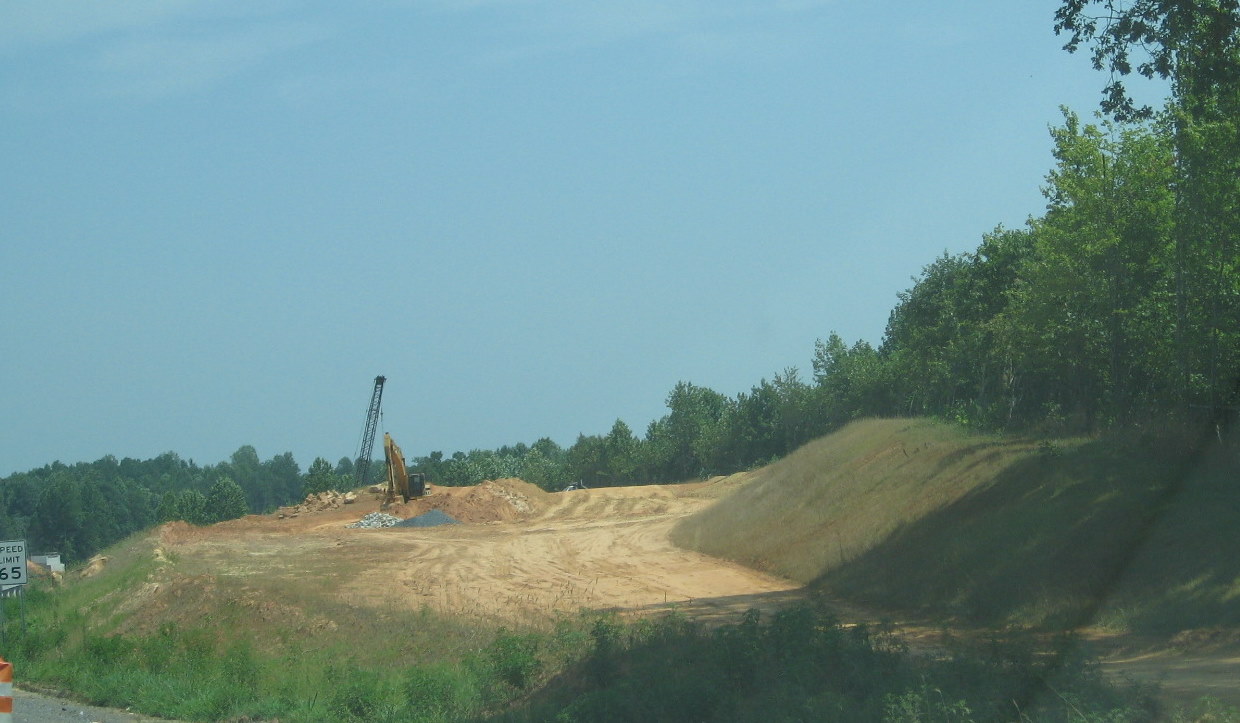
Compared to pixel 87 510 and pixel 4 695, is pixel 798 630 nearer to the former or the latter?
pixel 4 695

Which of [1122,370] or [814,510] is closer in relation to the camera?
[1122,370]

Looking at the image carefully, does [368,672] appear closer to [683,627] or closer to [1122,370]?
[683,627]

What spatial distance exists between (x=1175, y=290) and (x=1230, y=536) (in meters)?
7.12

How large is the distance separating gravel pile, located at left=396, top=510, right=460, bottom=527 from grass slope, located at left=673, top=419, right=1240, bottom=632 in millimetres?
25691

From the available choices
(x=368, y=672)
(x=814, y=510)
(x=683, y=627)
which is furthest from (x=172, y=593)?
(x=814, y=510)

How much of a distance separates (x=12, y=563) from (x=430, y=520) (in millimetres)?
32927

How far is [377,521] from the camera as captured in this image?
181ft

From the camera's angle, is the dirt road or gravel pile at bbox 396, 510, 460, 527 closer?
the dirt road

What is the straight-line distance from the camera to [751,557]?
31.0 m

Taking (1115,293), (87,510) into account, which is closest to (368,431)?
(87,510)

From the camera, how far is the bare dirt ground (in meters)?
14.4

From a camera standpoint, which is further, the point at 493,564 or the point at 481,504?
the point at 481,504

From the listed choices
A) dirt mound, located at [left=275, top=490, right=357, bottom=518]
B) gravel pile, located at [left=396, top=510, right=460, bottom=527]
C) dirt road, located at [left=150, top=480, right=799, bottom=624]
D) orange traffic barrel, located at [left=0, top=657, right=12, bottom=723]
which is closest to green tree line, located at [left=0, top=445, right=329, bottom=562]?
dirt mound, located at [left=275, top=490, right=357, bottom=518]

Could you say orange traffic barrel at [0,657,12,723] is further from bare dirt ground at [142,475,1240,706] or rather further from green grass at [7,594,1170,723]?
bare dirt ground at [142,475,1240,706]
